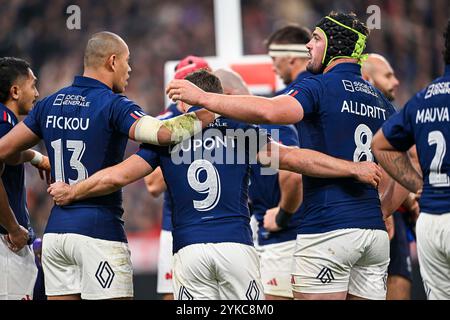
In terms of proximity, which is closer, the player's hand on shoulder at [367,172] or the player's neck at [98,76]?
the player's hand on shoulder at [367,172]

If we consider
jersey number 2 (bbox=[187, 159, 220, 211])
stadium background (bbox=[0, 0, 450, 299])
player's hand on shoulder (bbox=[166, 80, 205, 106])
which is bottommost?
jersey number 2 (bbox=[187, 159, 220, 211])

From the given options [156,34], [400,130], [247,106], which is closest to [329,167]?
[400,130]

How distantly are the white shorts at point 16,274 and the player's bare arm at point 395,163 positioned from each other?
266 cm

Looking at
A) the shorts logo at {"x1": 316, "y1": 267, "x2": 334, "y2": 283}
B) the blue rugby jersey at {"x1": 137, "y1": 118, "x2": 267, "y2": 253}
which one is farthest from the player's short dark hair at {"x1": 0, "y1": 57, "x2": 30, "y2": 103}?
the shorts logo at {"x1": 316, "y1": 267, "x2": 334, "y2": 283}

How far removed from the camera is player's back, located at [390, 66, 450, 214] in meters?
4.59

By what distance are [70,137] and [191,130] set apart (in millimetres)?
830

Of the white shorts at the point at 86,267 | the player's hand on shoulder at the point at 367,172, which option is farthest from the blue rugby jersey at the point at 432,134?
the white shorts at the point at 86,267

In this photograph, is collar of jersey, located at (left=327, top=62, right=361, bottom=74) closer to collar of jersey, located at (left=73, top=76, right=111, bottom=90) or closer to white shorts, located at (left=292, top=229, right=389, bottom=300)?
white shorts, located at (left=292, top=229, right=389, bottom=300)

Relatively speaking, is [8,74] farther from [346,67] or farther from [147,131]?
[346,67]

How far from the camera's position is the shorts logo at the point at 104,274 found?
5297 millimetres

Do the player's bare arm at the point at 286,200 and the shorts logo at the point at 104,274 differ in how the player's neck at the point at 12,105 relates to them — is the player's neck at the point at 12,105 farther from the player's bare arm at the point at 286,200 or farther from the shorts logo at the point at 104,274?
the player's bare arm at the point at 286,200

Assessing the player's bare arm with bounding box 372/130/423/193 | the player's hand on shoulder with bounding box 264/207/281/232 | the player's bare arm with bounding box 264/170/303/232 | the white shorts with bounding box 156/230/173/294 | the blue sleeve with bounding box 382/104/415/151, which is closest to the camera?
the blue sleeve with bounding box 382/104/415/151

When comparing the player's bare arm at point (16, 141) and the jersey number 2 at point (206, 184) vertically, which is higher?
the player's bare arm at point (16, 141)
